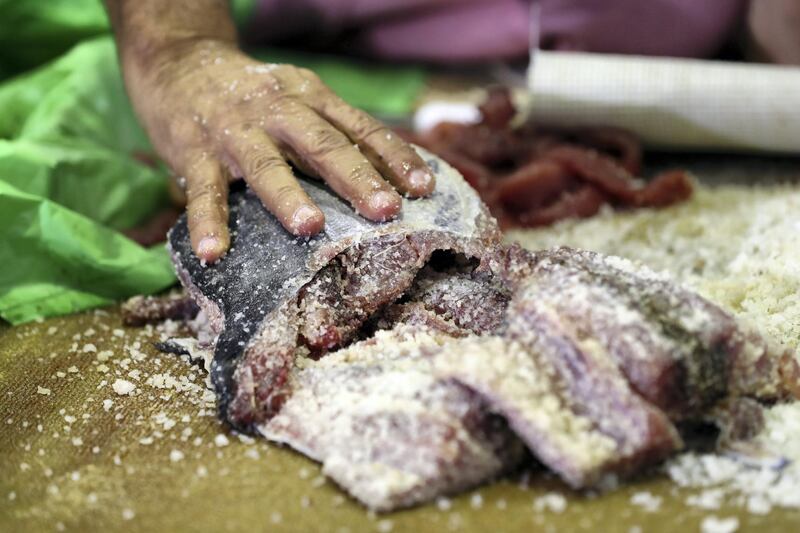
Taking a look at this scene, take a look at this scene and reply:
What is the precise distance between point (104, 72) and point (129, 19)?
61cm

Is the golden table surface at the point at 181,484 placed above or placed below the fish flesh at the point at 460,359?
below

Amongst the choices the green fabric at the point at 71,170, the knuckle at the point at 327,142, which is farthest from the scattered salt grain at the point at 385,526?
the green fabric at the point at 71,170

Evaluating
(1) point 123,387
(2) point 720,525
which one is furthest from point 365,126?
(2) point 720,525

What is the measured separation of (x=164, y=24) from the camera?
260 centimetres

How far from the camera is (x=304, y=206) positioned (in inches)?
73.7

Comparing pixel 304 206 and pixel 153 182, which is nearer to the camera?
pixel 304 206

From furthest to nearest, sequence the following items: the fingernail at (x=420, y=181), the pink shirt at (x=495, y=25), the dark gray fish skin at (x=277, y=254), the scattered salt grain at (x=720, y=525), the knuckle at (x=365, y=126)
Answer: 1. the pink shirt at (x=495, y=25)
2. the knuckle at (x=365, y=126)
3. the fingernail at (x=420, y=181)
4. the dark gray fish skin at (x=277, y=254)
5. the scattered salt grain at (x=720, y=525)

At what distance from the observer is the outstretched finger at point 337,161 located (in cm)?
186

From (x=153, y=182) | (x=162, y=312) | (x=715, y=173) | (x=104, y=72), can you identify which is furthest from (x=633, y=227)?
(x=104, y=72)

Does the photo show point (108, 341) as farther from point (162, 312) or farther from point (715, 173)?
point (715, 173)

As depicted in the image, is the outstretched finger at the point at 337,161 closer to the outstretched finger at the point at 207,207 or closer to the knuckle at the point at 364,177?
the knuckle at the point at 364,177

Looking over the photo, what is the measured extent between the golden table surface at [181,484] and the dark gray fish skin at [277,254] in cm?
13

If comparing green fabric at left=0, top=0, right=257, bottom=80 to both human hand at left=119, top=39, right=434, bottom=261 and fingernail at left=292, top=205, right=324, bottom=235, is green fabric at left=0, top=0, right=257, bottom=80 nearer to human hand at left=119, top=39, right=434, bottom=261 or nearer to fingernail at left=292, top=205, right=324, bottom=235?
human hand at left=119, top=39, right=434, bottom=261

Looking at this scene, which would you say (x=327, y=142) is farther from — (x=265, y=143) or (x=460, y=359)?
(x=460, y=359)
